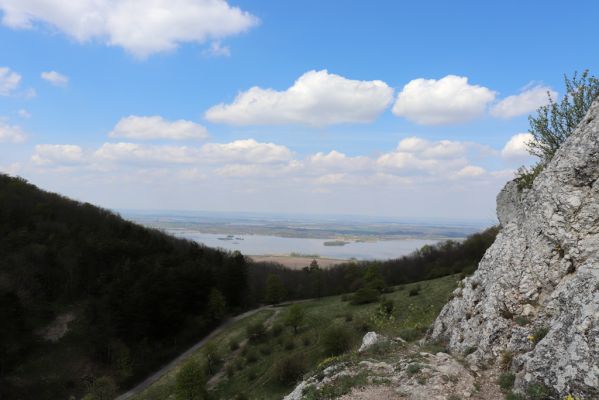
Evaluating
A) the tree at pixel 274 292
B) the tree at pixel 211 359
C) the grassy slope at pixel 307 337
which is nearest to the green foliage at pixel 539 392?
the grassy slope at pixel 307 337

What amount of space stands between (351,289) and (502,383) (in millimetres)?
52826

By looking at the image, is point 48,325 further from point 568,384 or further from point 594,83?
point 594,83

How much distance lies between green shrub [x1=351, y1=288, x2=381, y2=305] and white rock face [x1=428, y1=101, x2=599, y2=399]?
30.1 m

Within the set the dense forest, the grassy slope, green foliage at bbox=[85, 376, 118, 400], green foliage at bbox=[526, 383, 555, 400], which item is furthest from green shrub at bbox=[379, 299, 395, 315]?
green foliage at bbox=[526, 383, 555, 400]

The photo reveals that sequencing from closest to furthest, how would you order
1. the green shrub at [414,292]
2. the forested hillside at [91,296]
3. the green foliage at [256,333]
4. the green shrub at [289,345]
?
the green shrub at [289,345] → the forested hillside at [91,296] → the green foliage at [256,333] → the green shrub at [414,292]

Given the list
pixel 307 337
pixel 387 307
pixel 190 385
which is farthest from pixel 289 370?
pixel 387 307

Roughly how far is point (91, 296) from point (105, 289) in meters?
2.27

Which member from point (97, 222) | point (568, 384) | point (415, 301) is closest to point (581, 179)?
point (568, 384)

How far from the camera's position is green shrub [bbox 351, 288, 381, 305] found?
45.1m

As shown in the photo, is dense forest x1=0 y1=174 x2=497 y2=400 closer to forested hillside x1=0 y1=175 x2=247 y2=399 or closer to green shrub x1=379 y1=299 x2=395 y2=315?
forested hillside x1=0 y1=175 x2=247 y2=399

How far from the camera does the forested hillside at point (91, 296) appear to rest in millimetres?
39875

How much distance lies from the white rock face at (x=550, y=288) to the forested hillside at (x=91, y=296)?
37883 mm

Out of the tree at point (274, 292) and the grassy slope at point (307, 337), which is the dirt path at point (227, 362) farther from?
the tree at point (274, 292)

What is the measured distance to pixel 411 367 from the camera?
39.8 ft
